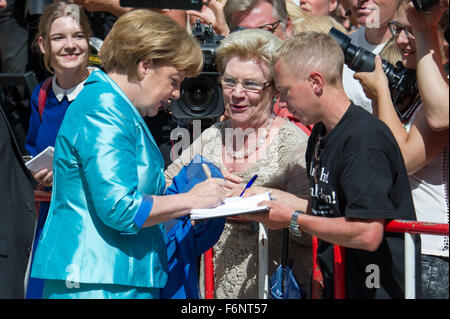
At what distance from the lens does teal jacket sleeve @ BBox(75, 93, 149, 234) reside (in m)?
2.26

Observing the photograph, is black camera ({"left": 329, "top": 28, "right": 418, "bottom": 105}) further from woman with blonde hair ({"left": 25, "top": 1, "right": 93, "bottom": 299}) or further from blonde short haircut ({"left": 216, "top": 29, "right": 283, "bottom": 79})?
woman with blonde hair ({"left": 25, "top": 1, "right": 93, "bottom": 299})

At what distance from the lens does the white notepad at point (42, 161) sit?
3132mm

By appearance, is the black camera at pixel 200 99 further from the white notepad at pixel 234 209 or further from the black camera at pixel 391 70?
the white notepad at pixel 234 209

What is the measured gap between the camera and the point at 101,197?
227 cm

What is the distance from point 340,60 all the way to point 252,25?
56.3 inches

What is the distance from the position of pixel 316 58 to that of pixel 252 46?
2.46 ft

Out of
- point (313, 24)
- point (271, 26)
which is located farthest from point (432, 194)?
point (313, 24)

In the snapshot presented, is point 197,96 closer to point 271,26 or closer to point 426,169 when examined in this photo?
point 271,26

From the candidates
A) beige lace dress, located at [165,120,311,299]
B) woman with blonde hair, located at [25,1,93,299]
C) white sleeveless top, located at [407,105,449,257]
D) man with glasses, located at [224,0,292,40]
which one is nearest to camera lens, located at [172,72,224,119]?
beige lace dress, located at [165,120,311,299]

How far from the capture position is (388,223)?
244 cm

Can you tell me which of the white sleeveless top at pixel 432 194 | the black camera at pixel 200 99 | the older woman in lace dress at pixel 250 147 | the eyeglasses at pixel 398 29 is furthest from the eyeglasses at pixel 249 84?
the white sleeveless top at pixel 432 194

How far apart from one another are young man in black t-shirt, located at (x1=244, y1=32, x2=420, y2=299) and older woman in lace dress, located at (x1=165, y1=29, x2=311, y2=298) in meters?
0.43

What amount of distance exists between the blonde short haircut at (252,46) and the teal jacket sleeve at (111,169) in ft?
3.55
